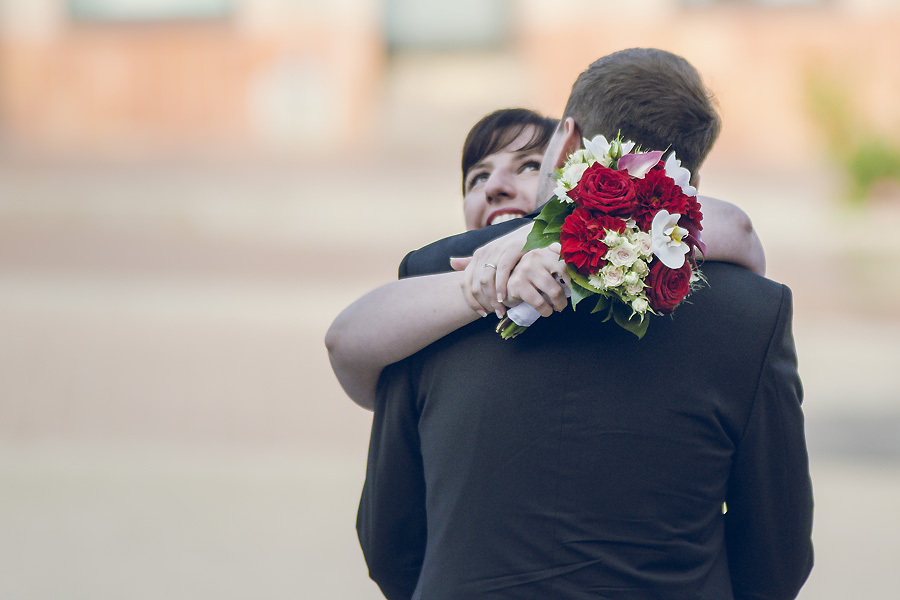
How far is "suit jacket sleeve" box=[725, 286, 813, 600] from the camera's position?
140 centimetres

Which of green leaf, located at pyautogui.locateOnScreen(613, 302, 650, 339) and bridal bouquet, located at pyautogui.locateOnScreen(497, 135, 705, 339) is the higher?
bridal bouquet, located at pyautogui.locateOnScreen(497, 135, 705, 339)

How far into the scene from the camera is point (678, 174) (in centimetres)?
133

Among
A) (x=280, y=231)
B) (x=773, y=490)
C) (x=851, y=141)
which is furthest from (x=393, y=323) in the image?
(x=280, y=231)

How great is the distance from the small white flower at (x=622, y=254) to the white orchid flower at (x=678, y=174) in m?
0.13

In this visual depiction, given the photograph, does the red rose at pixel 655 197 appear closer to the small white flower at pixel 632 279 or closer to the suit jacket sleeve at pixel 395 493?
the small white flower at pixel 632 279

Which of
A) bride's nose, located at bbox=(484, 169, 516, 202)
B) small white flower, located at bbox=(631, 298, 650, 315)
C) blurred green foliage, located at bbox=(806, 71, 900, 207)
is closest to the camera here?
small white flower, located at bbox=(631, 298, 650, 315)

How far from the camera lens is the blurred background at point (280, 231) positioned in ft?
17.0

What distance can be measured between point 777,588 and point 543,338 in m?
0.61

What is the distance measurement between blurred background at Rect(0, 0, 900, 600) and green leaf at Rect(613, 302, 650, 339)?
3496mm

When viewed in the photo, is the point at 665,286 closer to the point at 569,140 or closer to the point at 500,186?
the point at 569,140

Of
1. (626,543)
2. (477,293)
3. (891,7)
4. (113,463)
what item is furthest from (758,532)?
(891,7)

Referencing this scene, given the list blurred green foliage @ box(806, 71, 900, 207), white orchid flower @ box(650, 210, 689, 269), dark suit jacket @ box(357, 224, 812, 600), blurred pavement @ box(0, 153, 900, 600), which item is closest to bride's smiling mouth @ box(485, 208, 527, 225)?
dark suit jacket @ box(357, 224, 812, 600)

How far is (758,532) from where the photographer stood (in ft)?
4.91

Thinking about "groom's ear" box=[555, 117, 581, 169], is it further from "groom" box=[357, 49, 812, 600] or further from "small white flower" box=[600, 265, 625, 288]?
"small white flower" box=[600, 265, 625, 288]
